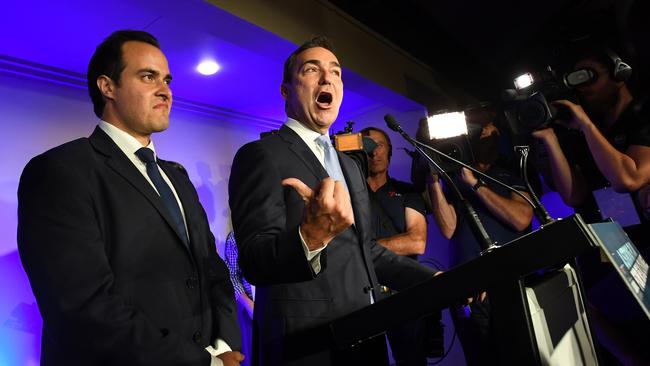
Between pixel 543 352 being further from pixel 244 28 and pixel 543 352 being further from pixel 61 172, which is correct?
pixel 244 28

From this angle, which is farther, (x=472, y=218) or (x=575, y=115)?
(x=575, y=115)

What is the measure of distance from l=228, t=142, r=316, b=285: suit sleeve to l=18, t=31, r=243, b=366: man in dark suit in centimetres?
25

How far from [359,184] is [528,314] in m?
0.96

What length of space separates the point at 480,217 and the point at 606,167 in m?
0.81

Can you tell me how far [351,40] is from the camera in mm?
3613

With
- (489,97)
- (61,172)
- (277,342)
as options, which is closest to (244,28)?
(61,172)

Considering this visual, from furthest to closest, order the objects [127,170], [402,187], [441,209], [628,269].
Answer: [402,187] < [441,209] < [127,170] < [628,269]

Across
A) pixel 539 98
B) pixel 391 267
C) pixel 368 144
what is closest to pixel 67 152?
pixel 391 267

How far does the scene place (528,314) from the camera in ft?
2.12

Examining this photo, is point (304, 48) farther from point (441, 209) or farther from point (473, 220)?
point (441, 209)

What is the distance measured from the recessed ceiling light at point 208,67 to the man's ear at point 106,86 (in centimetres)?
171

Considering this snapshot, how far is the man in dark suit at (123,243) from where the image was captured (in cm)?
105

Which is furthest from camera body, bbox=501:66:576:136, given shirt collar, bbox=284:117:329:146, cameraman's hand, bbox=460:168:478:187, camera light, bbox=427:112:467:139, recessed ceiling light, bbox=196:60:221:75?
recessed ceiling light, bbox=196:60:221:75

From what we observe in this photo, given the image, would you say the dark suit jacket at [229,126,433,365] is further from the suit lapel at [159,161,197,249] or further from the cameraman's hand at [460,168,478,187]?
the cameraman's hand at [460,168,478,187]
